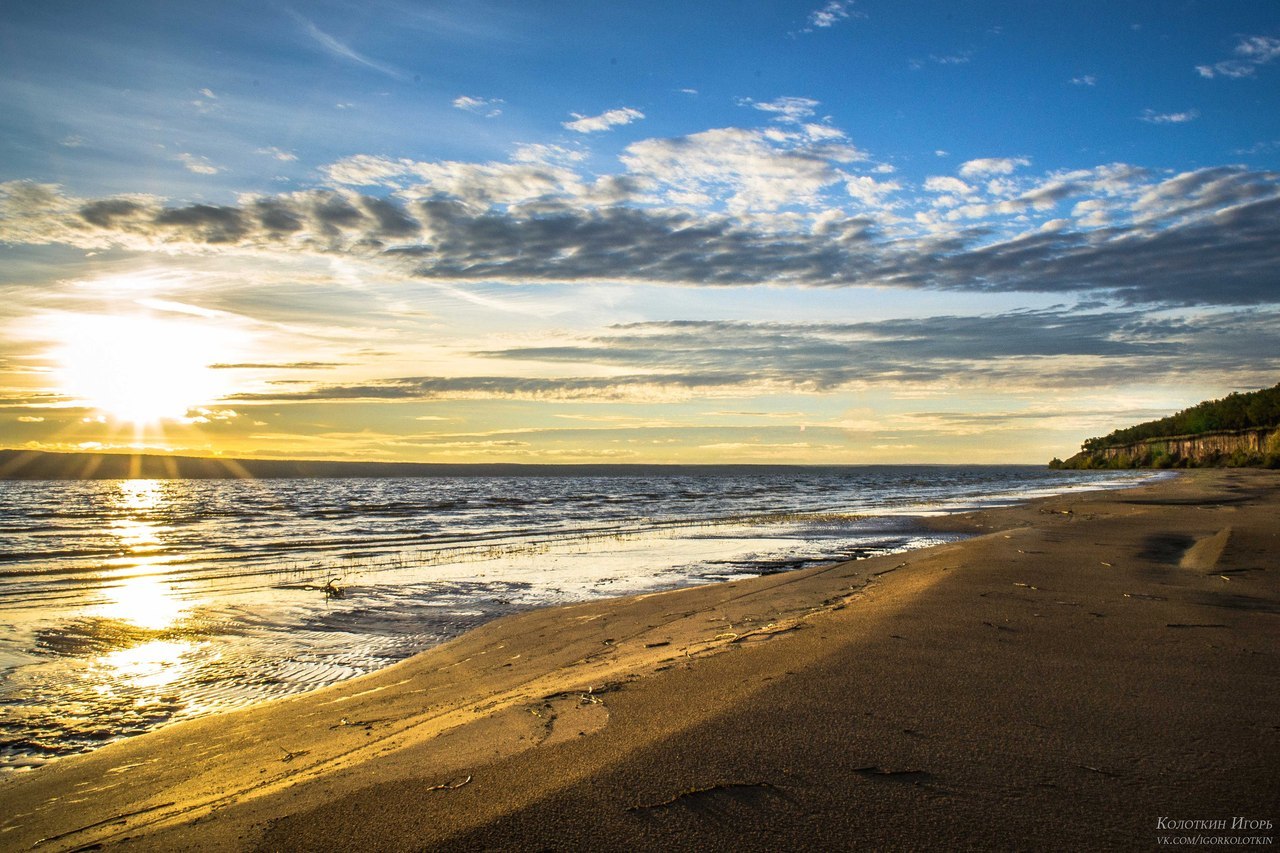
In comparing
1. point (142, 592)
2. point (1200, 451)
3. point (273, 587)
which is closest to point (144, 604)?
point (142, 592)

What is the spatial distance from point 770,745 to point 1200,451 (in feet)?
313

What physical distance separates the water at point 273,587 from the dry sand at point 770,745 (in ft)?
4.60

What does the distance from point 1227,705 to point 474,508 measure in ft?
146

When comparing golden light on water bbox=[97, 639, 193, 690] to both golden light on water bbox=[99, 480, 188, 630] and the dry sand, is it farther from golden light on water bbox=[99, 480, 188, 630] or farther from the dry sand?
the dry sand

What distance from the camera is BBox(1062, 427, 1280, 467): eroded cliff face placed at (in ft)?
210

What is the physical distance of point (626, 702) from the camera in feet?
17.3

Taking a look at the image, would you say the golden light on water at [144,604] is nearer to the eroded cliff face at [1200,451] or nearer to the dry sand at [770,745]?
the dry sand at [770,745]

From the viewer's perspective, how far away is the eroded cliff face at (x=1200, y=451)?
6412 cm

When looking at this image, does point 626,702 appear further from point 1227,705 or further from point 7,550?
point 7,550

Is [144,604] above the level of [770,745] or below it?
below

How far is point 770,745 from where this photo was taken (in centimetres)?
416

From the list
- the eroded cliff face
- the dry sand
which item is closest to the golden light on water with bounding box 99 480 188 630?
the dry sand

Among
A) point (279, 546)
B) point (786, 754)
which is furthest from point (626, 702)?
point (279, 546)

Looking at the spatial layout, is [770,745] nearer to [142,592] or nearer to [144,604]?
[144,604]
